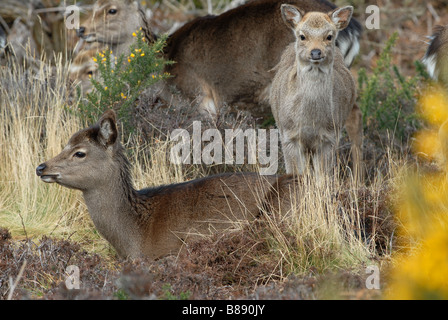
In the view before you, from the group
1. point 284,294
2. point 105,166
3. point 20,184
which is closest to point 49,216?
point 20,184

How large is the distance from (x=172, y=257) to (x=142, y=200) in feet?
2.83

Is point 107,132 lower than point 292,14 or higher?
lower

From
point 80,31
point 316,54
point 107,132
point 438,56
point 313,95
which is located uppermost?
point 80,31

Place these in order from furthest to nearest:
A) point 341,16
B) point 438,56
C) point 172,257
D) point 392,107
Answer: point 392,107
point 438,56
point 341,16
point 172,257

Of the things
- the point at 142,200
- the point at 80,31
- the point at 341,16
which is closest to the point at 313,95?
the point at 341,16

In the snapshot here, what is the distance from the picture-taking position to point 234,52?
33.0 ft

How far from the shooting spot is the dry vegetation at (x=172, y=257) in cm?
535

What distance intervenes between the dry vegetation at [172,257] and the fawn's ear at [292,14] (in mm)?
1380

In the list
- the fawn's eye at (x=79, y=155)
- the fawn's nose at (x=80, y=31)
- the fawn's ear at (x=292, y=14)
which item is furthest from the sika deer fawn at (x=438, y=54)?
the fawn's nose at (x=80, y=31)

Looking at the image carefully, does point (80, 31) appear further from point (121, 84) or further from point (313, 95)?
point (313, 95)

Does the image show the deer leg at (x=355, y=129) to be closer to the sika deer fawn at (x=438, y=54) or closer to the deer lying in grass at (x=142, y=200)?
the sika deer fawn at (x=438, y=54)

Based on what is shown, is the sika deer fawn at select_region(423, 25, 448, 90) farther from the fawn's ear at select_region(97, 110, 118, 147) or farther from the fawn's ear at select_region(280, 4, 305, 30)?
the fawn's ear at select_region(97, 110, 118, 147)

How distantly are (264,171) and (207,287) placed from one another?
3.21 m

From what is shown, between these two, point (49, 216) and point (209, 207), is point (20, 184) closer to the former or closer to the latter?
point (49, 216)
